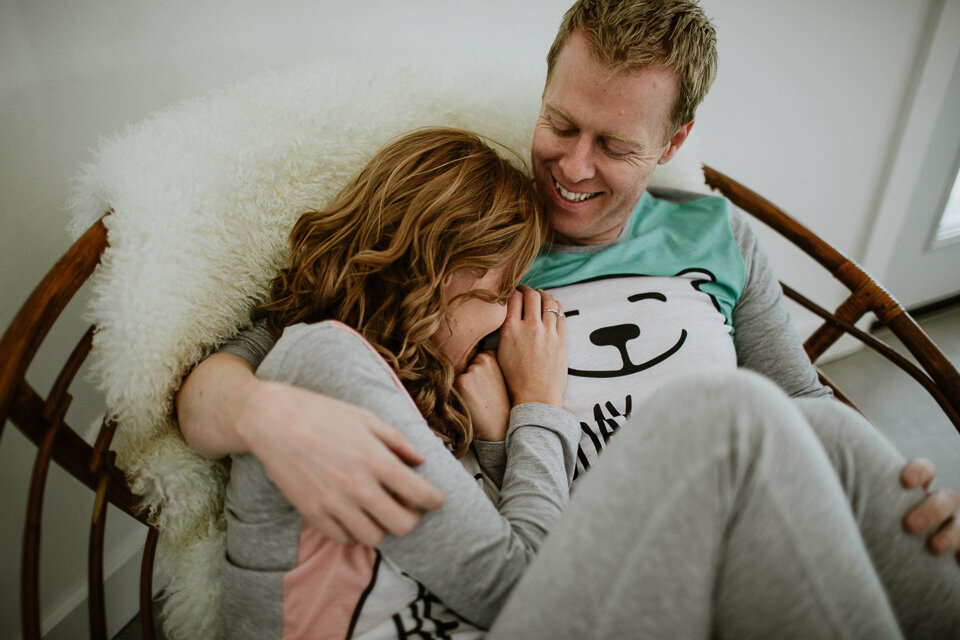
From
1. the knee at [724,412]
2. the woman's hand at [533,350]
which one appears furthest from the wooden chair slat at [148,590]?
the knee at [724,412]

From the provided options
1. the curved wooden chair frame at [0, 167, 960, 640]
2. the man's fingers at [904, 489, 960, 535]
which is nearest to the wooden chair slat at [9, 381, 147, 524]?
the curved wooden chair frame at [0, 167, 960, 640]

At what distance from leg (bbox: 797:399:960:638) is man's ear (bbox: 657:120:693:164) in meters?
0.59

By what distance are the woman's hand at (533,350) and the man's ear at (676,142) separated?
1.28 ft

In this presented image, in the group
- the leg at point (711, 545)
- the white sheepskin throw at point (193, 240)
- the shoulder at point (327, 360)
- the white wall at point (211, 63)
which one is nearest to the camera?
the leg at point (711, 545)

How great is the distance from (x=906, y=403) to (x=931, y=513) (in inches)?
64.1

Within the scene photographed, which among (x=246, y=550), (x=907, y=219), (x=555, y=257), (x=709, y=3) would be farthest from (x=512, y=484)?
(x=907, y=219)

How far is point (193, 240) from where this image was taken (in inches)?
26.3

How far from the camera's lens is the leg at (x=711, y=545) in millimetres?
427

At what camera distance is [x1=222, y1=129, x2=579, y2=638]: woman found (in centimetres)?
53

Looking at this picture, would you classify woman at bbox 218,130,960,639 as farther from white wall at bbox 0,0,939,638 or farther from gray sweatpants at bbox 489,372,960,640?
white wall at bbox 0,0,939,638

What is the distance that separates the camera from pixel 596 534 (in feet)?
1.47

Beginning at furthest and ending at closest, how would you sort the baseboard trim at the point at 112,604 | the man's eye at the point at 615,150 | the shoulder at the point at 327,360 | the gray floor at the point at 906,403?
the gray floor at the point at 906,403 → the baseboard trim at the point at 112,604 → the man's eye at the point at 615,150 → the shoulder at the point at 327,360

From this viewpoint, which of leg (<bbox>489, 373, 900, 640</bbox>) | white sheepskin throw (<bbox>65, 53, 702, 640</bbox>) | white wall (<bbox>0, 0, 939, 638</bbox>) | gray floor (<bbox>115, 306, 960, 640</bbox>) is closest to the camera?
leg (<bbox>489, 373, 900, 640</bbox>)

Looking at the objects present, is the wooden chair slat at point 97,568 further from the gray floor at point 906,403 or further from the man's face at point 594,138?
the gray floor at point 906,403
